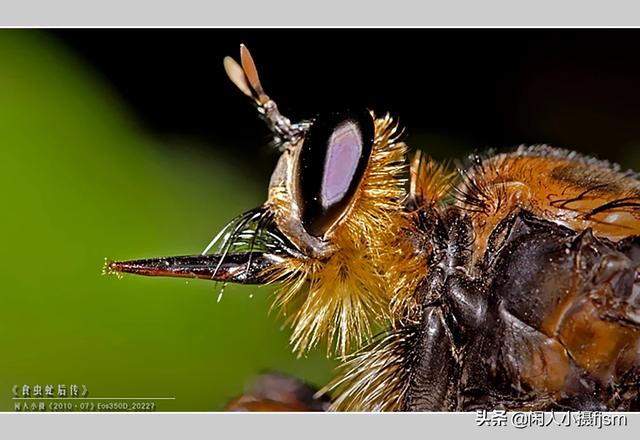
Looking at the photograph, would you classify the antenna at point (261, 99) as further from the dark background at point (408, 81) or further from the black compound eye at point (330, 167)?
the dark background at point (408, 81)

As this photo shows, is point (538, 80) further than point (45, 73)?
Yes

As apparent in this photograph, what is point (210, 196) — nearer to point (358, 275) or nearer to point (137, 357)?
point (137, 357)

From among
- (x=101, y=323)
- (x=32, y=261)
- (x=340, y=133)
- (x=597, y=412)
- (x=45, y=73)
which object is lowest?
(x=597, y=412)

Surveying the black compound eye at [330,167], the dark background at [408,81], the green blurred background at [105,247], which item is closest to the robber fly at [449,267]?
the black compound eye at [330,167]

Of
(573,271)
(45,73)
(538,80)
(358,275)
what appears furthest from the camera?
(538,80)

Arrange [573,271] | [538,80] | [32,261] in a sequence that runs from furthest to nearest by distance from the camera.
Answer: [538,80] → [32,261] → [573,271]

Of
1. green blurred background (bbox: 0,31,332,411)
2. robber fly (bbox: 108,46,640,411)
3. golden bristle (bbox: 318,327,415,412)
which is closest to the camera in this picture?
robber fly (bbox: 108,46,640,411)

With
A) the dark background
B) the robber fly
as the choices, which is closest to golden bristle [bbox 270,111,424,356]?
the robber fly

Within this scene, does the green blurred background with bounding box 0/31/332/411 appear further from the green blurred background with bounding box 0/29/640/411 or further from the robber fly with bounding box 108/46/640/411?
the robber fly with bounding box 108/46/640/411

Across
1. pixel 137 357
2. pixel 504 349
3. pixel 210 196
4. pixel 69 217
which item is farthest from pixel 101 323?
pixel 504 349
